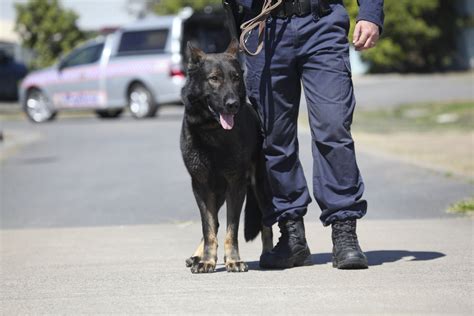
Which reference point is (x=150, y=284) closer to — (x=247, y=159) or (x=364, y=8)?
(x=247, y=159)

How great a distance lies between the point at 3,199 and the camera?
10945 millimetres

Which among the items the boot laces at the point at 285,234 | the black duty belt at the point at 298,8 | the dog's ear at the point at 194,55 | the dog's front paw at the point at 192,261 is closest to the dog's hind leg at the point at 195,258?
the dog's front paw at the point at 192,261

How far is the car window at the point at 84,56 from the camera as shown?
78.0 ft

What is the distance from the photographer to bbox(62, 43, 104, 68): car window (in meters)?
23.8

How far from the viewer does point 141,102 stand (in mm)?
22828

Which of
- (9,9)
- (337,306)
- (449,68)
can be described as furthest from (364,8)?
(9,9)

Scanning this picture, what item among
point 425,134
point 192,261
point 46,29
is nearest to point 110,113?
point 46,29

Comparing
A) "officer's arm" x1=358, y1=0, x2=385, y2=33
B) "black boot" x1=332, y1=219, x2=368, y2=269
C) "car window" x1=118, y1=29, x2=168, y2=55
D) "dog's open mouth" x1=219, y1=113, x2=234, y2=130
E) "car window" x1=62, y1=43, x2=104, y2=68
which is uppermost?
"officer's arm" x1=358, y1=0, x2=385, y2=33

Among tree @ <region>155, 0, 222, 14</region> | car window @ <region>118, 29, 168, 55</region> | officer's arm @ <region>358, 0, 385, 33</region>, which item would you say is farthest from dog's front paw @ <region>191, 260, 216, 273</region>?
tree @ <region>155, 0, 222, 14</region>

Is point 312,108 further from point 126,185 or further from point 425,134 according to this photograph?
point 425,134

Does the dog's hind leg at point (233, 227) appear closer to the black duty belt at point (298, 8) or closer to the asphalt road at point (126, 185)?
the black duty belt at point (298, 8)

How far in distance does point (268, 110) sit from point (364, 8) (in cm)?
72

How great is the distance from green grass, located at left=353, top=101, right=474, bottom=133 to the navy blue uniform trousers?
1127 cm

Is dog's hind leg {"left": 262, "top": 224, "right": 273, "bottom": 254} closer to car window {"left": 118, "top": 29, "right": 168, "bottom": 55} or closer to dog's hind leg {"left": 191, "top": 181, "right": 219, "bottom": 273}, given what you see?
dog's hind leg {"left": 191, "top": 181, "right": 219, "bottom": 273}
